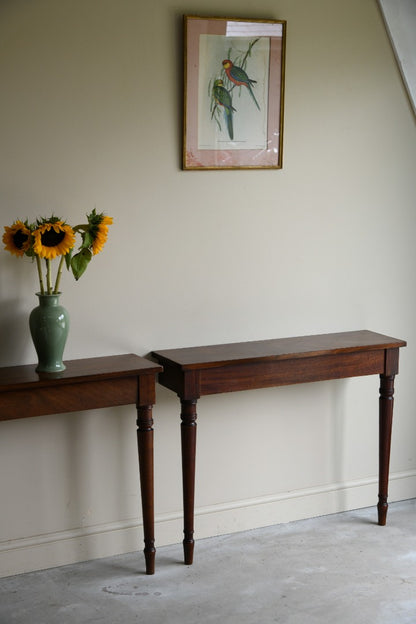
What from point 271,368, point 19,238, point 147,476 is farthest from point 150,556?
point 19,238

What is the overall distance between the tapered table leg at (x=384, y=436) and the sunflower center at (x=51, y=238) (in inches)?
65.5

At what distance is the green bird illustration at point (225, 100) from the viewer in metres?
3.60

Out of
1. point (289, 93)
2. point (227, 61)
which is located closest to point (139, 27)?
point (227, 61)

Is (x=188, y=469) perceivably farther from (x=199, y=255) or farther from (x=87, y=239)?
(x=87, y=239)

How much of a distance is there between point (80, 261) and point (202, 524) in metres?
1.41

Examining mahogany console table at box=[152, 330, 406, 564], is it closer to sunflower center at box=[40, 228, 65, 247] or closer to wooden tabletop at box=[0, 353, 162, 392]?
wooden tabletop at box=[0, 353, 162, 392]

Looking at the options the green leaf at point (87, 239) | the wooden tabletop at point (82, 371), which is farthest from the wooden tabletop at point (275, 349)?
the green leaf at point (87, 239)

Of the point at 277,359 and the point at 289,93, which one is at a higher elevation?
the point at 289,93

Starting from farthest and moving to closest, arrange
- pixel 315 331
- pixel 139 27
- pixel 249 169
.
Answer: pixel 315 331
pixel 249 169
pixel 139 27

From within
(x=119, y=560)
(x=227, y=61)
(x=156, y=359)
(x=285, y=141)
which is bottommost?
(x=119, y=560)

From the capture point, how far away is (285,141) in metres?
3.81

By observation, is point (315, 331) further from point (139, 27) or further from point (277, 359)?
point (139, 27)

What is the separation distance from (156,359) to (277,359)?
527 mm

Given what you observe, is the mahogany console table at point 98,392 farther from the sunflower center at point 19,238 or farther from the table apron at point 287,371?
the sunflower center at point 19,238
